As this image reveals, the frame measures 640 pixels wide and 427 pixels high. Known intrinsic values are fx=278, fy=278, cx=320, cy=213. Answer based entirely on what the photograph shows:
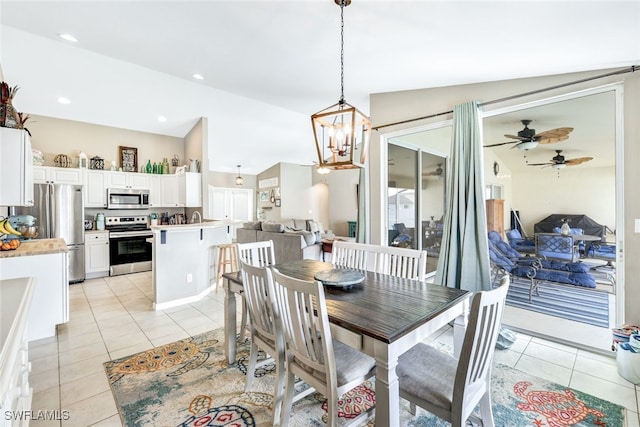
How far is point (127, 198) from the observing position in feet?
18.9

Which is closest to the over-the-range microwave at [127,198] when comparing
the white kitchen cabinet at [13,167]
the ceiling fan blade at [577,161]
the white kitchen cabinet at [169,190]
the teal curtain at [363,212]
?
the white kitchen cabinet at [169,190]

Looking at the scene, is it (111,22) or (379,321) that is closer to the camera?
(379,321)

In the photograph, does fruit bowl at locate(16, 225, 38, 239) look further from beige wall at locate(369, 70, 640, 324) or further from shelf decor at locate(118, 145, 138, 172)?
beige wall at locate(369, 70, 640, 324)

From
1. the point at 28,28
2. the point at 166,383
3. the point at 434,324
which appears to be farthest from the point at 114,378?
the point at 28,28

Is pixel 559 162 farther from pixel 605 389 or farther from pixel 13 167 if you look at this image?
pixel 13 167

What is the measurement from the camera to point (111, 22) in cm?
283

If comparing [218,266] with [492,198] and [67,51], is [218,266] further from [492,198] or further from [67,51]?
[492,198]

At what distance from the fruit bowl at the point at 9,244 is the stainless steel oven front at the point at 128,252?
262 centimetres

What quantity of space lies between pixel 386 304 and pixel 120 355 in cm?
261

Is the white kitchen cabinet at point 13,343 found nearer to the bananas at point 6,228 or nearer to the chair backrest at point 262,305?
the chair backrest at point 262,305

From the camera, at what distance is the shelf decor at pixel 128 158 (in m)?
5.88

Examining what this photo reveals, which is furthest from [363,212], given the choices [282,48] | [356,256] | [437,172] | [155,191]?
[155,191]

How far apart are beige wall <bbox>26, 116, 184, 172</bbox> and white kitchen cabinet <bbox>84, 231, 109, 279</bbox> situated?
1.47 meters

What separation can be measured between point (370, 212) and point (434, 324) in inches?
106
